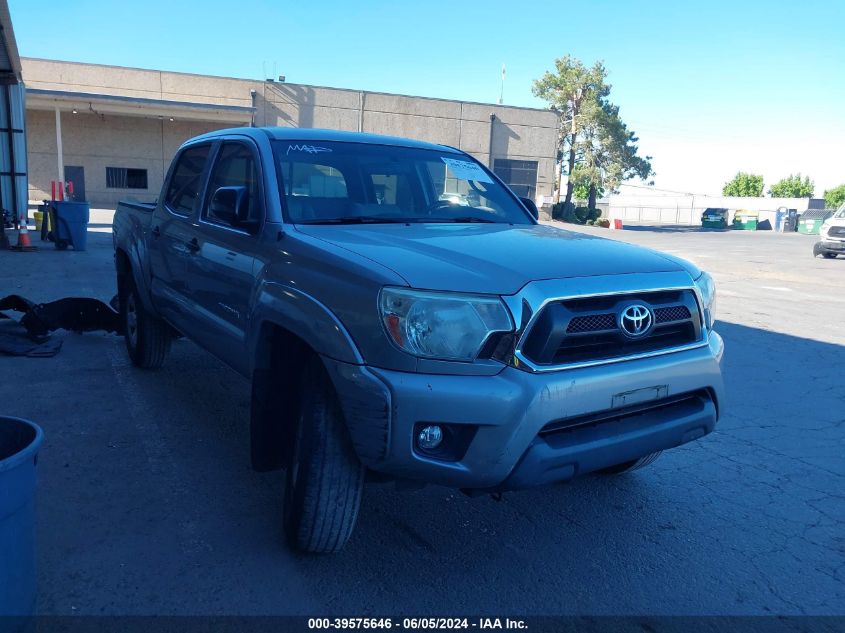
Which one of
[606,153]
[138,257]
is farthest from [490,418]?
[606,153]

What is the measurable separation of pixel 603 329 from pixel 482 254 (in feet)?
1.94

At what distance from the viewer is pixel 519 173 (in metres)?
46.2

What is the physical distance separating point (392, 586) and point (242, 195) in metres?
2.06

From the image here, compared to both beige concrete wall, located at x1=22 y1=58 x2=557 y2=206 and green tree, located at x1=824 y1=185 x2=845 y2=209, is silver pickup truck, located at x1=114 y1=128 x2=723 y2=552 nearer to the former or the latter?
beige concrete wall, located at x1=22 y1=58 x2=557 y2=206

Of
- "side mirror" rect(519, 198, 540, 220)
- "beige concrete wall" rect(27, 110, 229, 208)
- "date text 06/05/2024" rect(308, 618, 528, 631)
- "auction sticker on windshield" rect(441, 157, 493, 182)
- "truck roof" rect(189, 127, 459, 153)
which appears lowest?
"date text 06/05/2024" rect(308, 618, 528, 631)

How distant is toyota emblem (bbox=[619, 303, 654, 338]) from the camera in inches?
112

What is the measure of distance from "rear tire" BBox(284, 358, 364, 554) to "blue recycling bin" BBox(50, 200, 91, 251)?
14.5 meters

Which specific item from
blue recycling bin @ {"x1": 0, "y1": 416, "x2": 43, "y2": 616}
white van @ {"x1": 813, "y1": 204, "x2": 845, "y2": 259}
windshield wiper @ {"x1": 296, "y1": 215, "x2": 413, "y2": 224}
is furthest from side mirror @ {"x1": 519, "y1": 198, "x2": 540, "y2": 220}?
white van @ {"x1": 813, "y1": 204, "x2": 845, "y2": 259}

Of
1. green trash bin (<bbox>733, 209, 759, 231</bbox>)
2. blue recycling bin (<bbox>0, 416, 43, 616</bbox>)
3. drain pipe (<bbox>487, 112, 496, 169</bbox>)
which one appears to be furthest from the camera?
green trash bin (<bbox>733, 209, 759, 231</bbox>)

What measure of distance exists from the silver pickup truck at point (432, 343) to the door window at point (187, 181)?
83 cm

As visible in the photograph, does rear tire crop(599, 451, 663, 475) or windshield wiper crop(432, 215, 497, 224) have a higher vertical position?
windshield wiper crop(432, 215, 497, 224)

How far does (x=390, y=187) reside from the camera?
418 cm

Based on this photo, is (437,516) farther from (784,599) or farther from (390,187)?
(390,187)

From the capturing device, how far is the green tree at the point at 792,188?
99.1 meters
